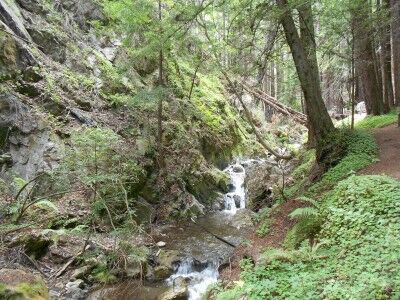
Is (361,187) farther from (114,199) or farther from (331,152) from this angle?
(114,199)

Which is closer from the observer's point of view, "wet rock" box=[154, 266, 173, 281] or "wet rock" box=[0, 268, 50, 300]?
"wet rock" box=[0, 268, 50, 300]

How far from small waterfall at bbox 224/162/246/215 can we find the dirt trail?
5114 mm

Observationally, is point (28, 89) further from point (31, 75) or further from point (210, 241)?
point (210, 241)

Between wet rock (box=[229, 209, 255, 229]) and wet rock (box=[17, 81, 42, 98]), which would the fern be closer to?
wet rock (box=[17, 81, 42, 98])

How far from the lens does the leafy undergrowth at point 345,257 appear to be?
14.4 feet

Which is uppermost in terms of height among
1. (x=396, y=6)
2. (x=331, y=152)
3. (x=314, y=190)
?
(x=396, y=6)

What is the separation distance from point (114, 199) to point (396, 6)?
30.1 feet

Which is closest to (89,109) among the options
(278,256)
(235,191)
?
(235,191)

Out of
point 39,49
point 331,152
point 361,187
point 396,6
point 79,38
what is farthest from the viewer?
point 79,38

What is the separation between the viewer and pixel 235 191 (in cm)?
1415

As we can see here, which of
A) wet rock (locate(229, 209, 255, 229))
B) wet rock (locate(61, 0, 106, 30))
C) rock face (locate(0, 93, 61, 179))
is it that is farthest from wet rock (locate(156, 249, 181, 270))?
wet rock (locate(61, 0, 106, 30))

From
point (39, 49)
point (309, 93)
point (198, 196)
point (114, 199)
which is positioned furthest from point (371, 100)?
point (39, 49)

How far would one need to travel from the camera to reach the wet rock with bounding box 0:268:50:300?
5.38 m

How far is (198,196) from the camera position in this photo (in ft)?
42.3
